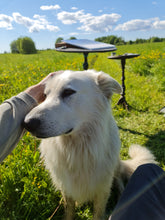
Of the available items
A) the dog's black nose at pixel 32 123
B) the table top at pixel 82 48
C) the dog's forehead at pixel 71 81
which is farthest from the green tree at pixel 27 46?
the dog's black nose at pixel 32 123

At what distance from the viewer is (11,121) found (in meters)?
1.22

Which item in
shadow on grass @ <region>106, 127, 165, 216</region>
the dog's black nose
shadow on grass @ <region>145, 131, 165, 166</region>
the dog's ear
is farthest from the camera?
shadow on grass @ <region>145, 131, 165, 166</region>

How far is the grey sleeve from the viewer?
1.17 metres

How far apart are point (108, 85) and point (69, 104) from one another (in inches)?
17.4

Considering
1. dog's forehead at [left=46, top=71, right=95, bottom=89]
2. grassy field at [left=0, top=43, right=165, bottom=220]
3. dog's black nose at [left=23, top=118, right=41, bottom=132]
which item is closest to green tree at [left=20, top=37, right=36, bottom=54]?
grassy field at [left=0, top=43, right=165, bottom=220]

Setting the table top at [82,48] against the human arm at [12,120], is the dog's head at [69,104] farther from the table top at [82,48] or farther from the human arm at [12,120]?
the table top at [82,48]

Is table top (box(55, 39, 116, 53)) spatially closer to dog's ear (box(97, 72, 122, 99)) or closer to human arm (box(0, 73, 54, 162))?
dog's ear (box(97, 72, 122, 99))

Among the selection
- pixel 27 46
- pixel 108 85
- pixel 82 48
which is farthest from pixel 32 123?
pixel 27 46

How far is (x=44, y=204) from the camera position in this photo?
1765mm

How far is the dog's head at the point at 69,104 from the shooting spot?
114 cm

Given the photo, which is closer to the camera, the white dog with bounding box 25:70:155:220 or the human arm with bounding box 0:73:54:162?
the human arm with bounding box 0:73:54:162

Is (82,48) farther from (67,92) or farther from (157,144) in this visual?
(157,144)

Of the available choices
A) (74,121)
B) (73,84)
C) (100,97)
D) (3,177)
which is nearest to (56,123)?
(74,121)

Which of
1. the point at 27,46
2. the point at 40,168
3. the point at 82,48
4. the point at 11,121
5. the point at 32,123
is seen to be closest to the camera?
the point at 32,123
